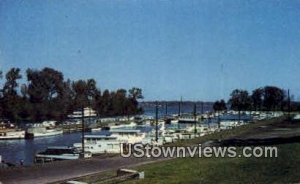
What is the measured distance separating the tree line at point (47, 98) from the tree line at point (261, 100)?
34.8 m

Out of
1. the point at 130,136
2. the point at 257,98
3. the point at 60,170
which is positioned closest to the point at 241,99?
the point at 257,98

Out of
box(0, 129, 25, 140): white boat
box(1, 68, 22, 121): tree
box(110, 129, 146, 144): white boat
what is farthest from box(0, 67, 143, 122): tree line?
box(110, 129, 146, 144): white boat

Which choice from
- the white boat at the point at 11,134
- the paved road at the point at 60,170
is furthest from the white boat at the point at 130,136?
the white boat at the point at 11,134

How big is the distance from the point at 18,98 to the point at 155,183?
4068 inches

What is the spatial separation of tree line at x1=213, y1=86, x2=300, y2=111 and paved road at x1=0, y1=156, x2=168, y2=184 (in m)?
113

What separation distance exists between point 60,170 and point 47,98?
106m

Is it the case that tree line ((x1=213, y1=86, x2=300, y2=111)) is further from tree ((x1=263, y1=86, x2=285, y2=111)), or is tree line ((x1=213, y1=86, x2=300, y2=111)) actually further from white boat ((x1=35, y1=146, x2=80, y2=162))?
white boat ((x1=35, y1=146, x2=80, y2=162))

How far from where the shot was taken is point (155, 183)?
1869 centimetres

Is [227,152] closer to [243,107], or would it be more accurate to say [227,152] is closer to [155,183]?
[155,183]

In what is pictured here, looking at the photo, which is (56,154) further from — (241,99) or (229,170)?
(241,99)

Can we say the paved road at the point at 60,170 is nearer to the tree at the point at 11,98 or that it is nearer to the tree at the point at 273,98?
the tree at the point at 11,98

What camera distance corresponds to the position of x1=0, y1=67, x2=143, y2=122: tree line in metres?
114

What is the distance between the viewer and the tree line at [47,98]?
4491 inches

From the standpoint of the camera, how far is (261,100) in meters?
152
